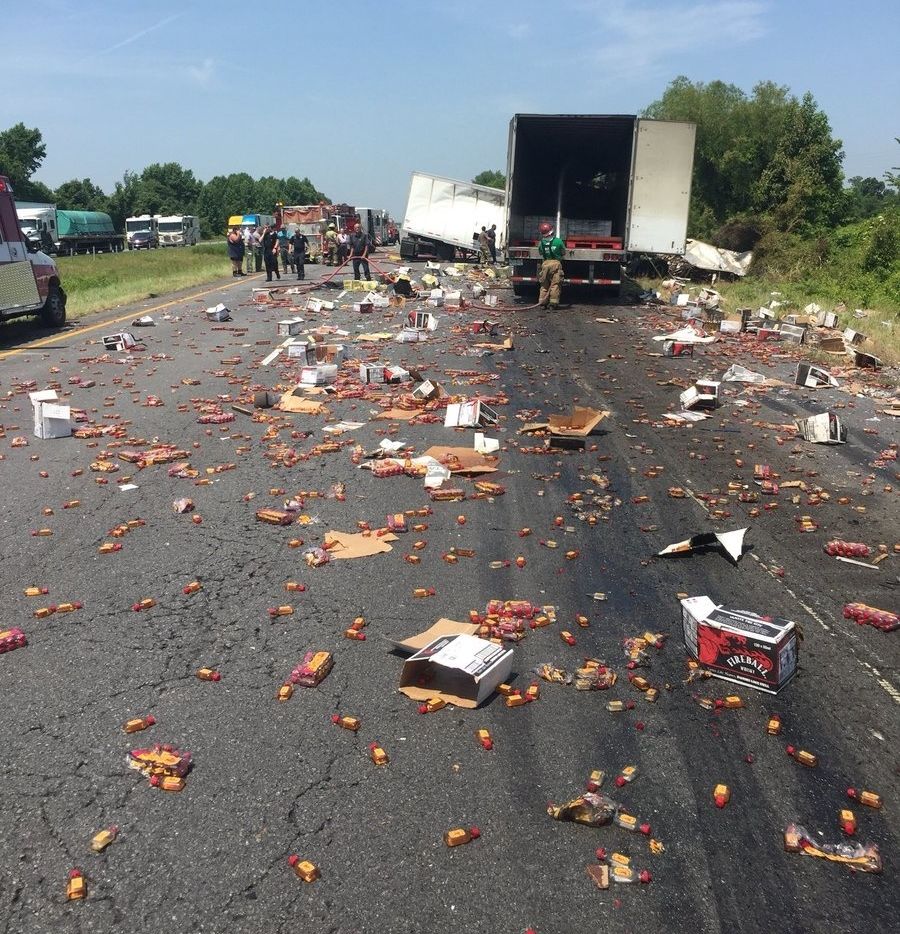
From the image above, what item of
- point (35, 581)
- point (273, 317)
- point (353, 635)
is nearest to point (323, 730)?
point (353, 635)

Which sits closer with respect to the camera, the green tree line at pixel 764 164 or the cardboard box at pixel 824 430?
the cardboard box at pixel 824 430

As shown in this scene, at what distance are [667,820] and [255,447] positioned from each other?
584 cm

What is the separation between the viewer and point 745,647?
384cm

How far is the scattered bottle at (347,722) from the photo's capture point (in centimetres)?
354

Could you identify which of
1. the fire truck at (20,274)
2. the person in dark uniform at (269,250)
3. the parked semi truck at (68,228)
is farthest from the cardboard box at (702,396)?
the parked semi truck at (68,228)

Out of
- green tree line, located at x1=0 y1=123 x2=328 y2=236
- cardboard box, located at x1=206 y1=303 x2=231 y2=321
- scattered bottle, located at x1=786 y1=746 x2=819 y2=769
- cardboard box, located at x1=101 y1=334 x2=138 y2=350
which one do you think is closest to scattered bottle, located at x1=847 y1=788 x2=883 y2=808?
scattered bottle, located at x1=786 y1=746 x2=819 y2=769

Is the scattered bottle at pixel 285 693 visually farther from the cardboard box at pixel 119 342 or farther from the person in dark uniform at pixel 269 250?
the person in dark uniform at pixel 269 250

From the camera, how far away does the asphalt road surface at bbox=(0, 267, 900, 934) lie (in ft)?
8.84

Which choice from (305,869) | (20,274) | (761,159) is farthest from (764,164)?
(305,869)

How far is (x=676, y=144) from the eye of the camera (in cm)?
1809

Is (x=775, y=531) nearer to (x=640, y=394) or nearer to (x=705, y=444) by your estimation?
(x=705, y=444)

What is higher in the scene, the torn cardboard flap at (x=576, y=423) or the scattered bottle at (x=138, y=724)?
the scattered bottle at (x=138, y=724)

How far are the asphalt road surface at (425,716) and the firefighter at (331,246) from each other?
27145mm

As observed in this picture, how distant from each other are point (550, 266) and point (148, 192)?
10046 centimetres
